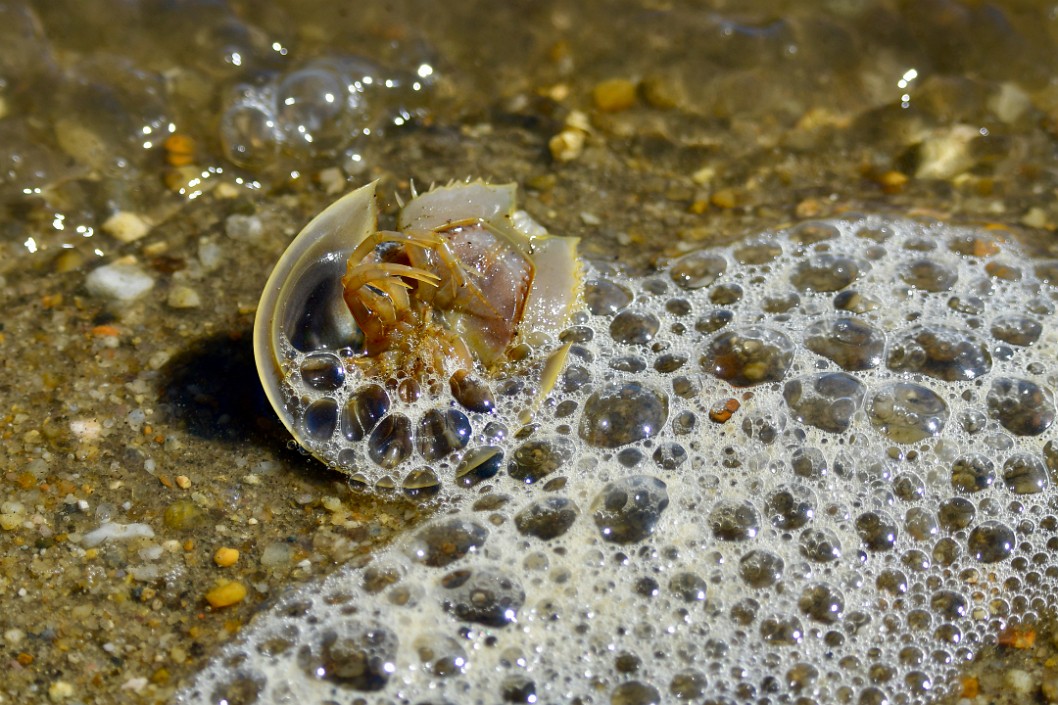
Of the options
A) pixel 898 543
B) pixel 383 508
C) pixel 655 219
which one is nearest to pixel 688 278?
pixel 655 219

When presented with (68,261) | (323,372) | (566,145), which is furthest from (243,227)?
(566,145)

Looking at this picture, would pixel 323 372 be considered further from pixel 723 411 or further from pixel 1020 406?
pixel 1020 406

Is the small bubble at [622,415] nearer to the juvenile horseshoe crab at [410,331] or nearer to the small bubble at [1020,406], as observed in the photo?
the juvenile horseshoe crab at [410,331]

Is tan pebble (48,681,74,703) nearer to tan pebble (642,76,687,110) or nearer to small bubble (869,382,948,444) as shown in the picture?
small bubble (869,382,948,444)

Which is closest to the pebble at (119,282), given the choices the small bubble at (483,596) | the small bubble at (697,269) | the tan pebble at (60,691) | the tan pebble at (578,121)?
the tan pebble at (60,691)

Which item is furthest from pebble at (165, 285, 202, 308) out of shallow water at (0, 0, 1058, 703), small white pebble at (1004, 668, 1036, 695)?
small white pebble at (1004, 668, 1036, 695)

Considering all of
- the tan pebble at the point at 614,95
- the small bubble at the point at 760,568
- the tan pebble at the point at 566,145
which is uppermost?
the tan pebble at the point at 614,95
